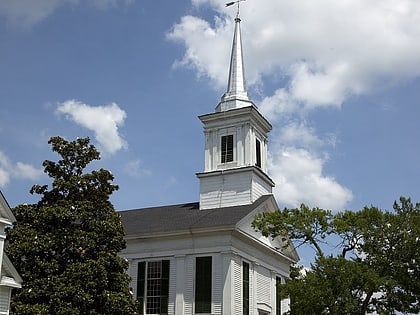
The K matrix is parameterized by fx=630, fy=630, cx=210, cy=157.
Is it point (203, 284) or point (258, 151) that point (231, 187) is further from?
point (203, 284)

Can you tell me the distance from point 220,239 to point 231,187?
587 cm

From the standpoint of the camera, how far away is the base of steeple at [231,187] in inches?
1582

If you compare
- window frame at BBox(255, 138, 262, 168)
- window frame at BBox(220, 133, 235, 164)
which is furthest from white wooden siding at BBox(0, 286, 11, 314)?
window frame at BBox(255, 138, 262, 168)

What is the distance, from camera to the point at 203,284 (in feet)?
117

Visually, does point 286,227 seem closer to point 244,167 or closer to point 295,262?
point 244,167

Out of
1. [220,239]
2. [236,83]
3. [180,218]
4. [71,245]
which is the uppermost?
[236,83]

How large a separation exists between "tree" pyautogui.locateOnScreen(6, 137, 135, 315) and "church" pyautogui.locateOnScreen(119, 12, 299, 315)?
9863 millimetres

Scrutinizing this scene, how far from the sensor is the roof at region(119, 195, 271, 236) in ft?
119

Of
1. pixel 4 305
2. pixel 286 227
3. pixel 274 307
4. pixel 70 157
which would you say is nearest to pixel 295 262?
pixel 274 307

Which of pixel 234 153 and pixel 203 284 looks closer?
pixel 203 284

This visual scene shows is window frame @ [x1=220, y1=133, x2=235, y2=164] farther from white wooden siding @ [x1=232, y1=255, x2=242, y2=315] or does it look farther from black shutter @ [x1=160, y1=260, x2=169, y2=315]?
A: black shutter @ [x1=160, y1=260, x2=169, y2=315]

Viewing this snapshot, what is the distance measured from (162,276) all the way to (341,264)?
12.7 meters

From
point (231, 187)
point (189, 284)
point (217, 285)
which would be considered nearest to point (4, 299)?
point (189, 284)

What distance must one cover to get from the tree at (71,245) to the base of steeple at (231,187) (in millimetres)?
14439
